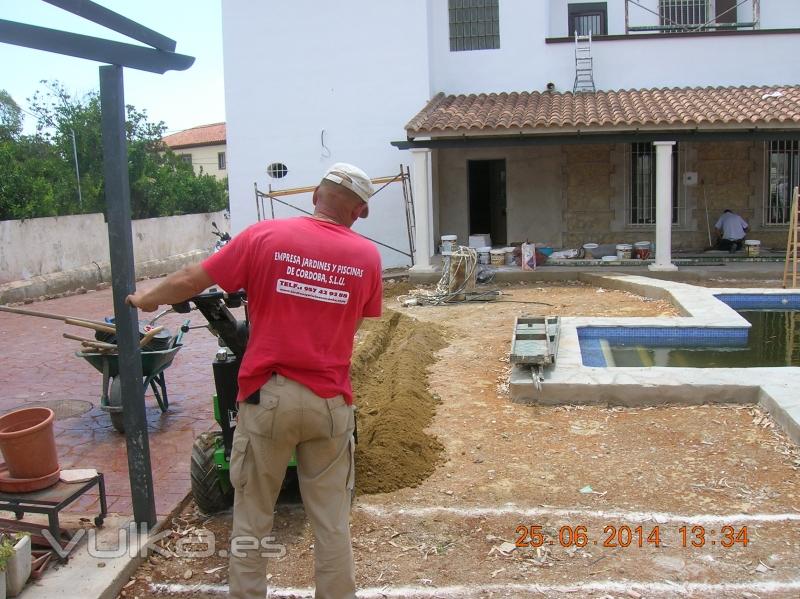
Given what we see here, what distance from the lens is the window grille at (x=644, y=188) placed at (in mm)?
17266

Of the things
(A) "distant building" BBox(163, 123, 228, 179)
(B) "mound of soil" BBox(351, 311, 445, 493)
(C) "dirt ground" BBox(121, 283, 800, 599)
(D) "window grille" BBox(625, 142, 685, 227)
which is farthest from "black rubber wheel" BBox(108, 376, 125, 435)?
(A) "distant building" BBox(163, 123, 228, 179)

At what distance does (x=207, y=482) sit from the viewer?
4.41m

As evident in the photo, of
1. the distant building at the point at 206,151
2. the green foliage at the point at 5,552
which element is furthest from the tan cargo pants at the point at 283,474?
the distant building at the point at 206,151

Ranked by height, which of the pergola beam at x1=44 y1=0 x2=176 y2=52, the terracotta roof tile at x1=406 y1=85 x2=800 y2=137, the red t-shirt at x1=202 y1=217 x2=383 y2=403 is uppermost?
the terracotta roof tile at x1=406 y1=85 x2=800 y2=137

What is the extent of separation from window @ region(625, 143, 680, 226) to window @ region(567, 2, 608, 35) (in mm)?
3370

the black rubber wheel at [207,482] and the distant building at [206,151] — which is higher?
the distant building at [206,151]

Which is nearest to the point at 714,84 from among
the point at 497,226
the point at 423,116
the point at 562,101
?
the point at 562,101

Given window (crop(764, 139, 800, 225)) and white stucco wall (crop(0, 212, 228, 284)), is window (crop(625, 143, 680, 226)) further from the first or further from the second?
white stucco wall (crop(0, 212, 228, 284))

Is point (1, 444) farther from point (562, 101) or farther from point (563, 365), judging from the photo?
point (562, 101)

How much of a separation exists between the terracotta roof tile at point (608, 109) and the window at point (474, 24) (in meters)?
1.32

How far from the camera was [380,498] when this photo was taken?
4734 mm

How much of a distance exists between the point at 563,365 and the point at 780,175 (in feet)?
41.0

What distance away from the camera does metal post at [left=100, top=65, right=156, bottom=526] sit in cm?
390

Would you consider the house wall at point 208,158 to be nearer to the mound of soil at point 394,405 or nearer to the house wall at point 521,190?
the house wall at point 521,190
